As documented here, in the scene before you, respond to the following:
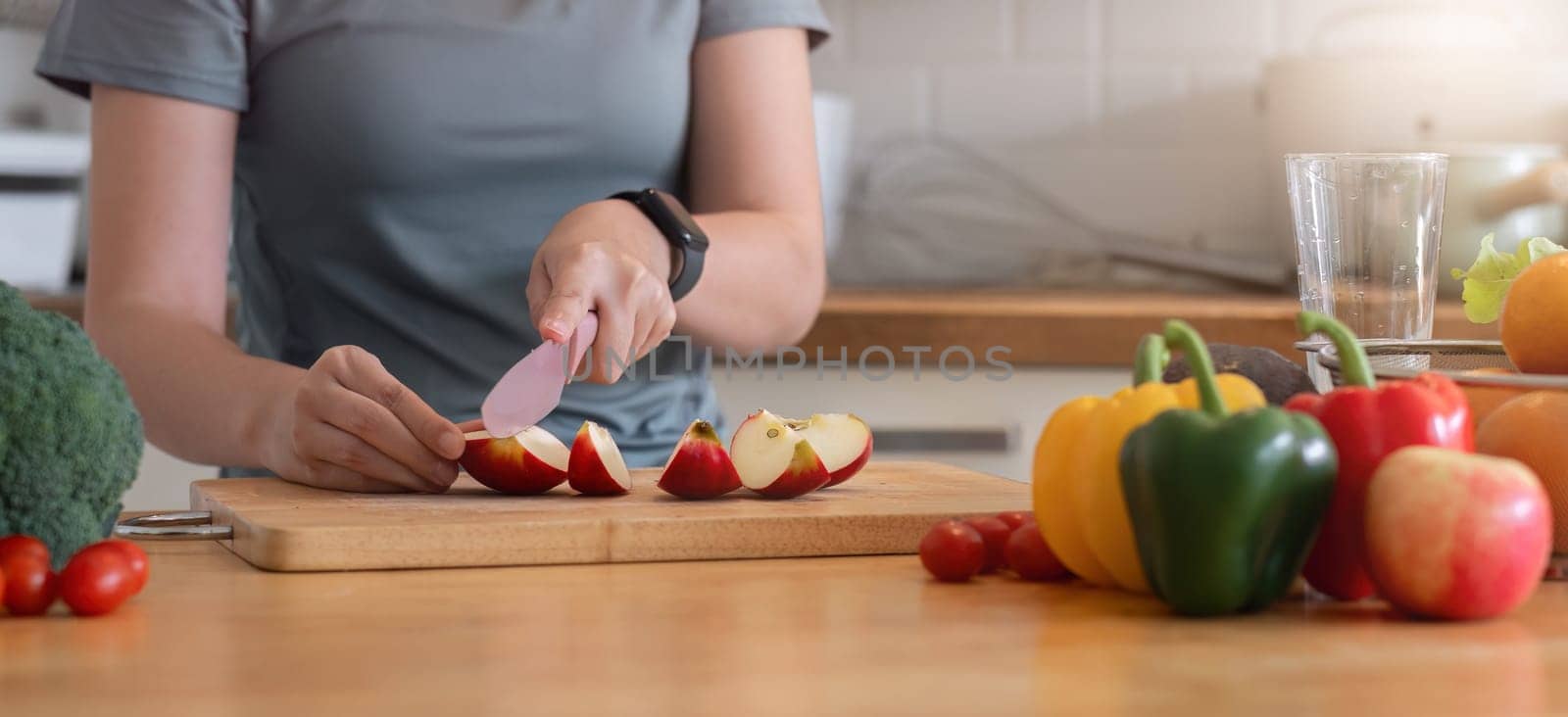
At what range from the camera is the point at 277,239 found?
1358 mm

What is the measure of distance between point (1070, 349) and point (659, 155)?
0.72 metres

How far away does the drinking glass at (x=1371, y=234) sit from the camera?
0.93 m

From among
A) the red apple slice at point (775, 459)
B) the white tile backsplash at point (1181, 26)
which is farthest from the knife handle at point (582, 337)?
Answer: the white tile backsplash at point (1181, 26)

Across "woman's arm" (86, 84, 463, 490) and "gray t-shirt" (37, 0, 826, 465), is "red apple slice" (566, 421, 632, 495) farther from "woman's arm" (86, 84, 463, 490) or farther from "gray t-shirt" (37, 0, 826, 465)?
"gray t-shirt" (37, 0, 826, 465)

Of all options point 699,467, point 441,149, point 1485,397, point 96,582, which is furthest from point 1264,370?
point 441,149

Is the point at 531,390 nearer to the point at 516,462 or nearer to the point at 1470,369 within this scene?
the point at 516,462

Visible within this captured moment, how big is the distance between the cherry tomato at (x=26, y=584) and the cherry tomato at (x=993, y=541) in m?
0.39

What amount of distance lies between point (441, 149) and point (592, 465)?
0.47 metres

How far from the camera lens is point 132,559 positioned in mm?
662

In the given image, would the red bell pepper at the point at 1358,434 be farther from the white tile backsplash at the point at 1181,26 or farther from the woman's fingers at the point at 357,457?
the white tile backsplash at the point at 1181,26

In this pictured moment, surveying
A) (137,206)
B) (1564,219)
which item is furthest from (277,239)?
(1564,219)

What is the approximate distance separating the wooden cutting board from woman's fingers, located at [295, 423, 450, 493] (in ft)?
0.08

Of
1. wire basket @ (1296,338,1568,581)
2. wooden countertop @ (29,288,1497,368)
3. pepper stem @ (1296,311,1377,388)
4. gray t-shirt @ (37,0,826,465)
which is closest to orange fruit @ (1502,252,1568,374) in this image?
wire basket @ (1296,338,1568,581)

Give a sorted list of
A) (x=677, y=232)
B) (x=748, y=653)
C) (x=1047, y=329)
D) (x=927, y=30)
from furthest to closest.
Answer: (x=927, y=30) < (x=1047, y=329) < (x=677, y=232) < (x=748, y=653)
